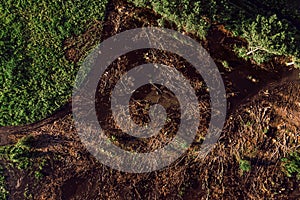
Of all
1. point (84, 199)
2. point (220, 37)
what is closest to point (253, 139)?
point (220, 37)

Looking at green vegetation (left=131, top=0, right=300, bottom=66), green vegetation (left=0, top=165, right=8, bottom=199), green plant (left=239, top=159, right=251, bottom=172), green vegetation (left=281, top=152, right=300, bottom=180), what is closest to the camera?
green vegetation (left=131, top=0, right=300, bottom=66)

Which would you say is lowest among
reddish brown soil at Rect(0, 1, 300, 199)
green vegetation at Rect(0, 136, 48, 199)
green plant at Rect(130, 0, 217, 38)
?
green vegetation at Rect(0, 136, 48, 199)

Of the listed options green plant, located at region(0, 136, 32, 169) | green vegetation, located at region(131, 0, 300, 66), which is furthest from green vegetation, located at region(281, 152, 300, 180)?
green plant, located at region(0, 136, 32, 169)

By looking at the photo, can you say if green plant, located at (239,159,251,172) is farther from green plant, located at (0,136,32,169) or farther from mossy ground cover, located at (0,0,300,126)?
green plant, located at (0,136,32,169)

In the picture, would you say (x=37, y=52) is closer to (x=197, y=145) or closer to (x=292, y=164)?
(x=197, y=145)

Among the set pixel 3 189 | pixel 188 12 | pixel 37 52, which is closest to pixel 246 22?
pixel 188 12

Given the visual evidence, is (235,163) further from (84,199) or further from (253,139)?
(84,199)

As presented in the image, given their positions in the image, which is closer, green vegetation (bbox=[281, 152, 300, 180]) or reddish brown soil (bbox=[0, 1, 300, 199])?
green vegetation (bbox=[281, 152, 300, 180])

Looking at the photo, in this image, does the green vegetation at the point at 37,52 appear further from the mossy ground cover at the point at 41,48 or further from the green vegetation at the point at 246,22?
the green vegetation at the point at 246,22
